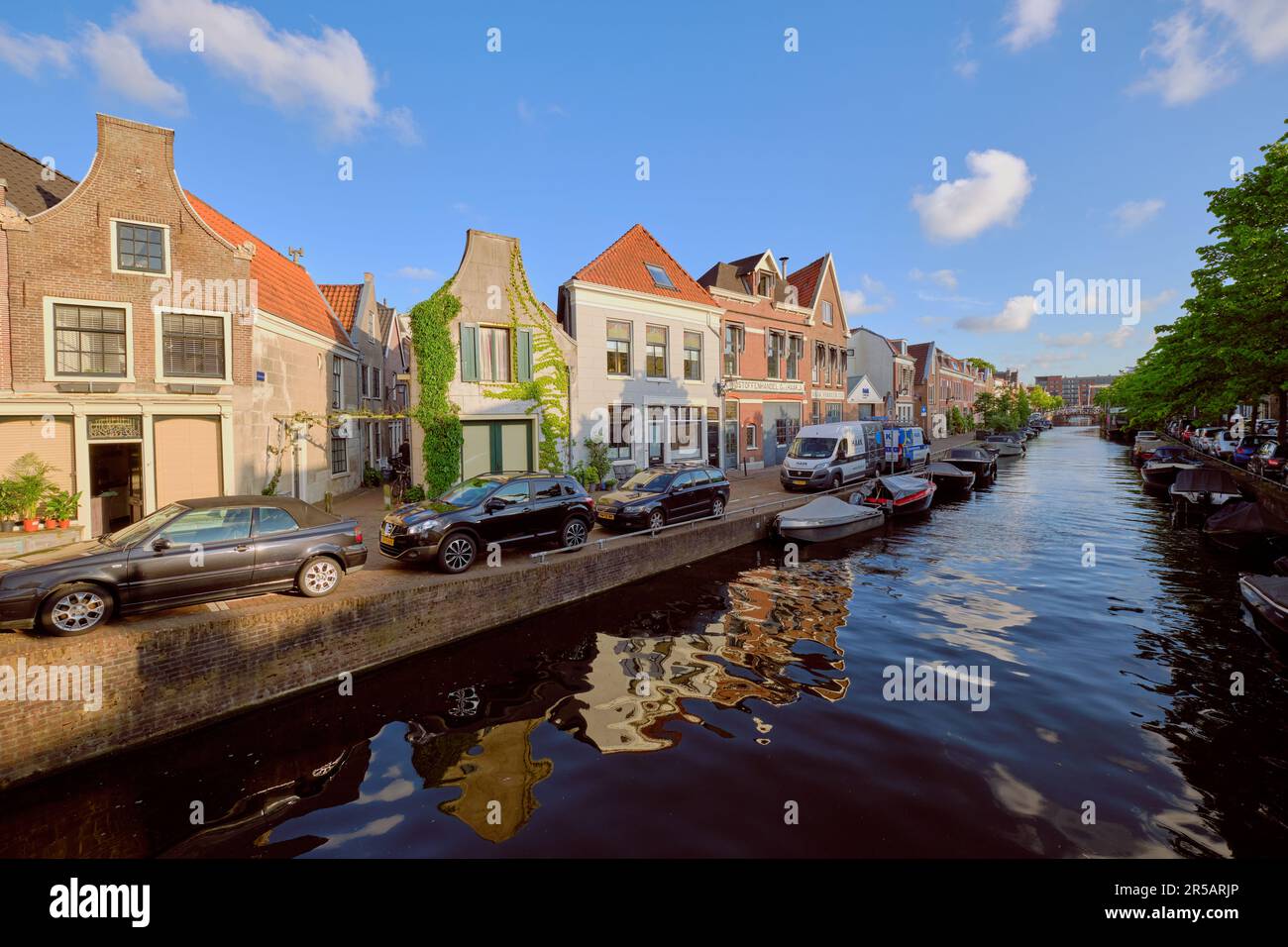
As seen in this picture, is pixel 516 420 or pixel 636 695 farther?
pixel 516 420

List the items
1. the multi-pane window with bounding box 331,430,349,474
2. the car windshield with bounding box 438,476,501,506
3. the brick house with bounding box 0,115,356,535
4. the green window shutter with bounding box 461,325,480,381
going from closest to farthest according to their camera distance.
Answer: the car windshield with bounding box 438,476,501,506, the brick house with bounding box 0,115,356,535, the green window shutter with bounding box 461,325,480,381, the multi-pane window with bounding box 331,430,349,474

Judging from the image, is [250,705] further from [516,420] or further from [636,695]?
[516,420]

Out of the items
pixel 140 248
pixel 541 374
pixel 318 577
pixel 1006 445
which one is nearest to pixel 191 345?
pixel 140 248

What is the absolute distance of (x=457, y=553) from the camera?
37.4 ft

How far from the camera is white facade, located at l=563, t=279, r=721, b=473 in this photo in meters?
23.6

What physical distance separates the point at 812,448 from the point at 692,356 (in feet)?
24.5

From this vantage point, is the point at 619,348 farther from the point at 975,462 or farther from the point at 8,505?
the point at 975,462

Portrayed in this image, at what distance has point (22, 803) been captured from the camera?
6.24 m

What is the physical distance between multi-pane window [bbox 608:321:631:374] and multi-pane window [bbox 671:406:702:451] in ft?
10.7

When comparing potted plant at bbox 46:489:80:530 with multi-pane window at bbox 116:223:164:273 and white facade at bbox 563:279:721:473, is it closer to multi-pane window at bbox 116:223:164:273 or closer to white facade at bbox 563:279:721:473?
multi-pane window at bbox 116:223:164:273

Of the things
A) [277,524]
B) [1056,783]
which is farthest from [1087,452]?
[277,524]

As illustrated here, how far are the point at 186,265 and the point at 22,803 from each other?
13479 mm

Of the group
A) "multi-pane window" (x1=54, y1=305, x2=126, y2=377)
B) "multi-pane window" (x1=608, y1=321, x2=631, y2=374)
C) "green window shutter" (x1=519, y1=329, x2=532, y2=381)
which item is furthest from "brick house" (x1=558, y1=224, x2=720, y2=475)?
"multi-pane window" (x1=54, y1=305, x2=126, y2=377)
